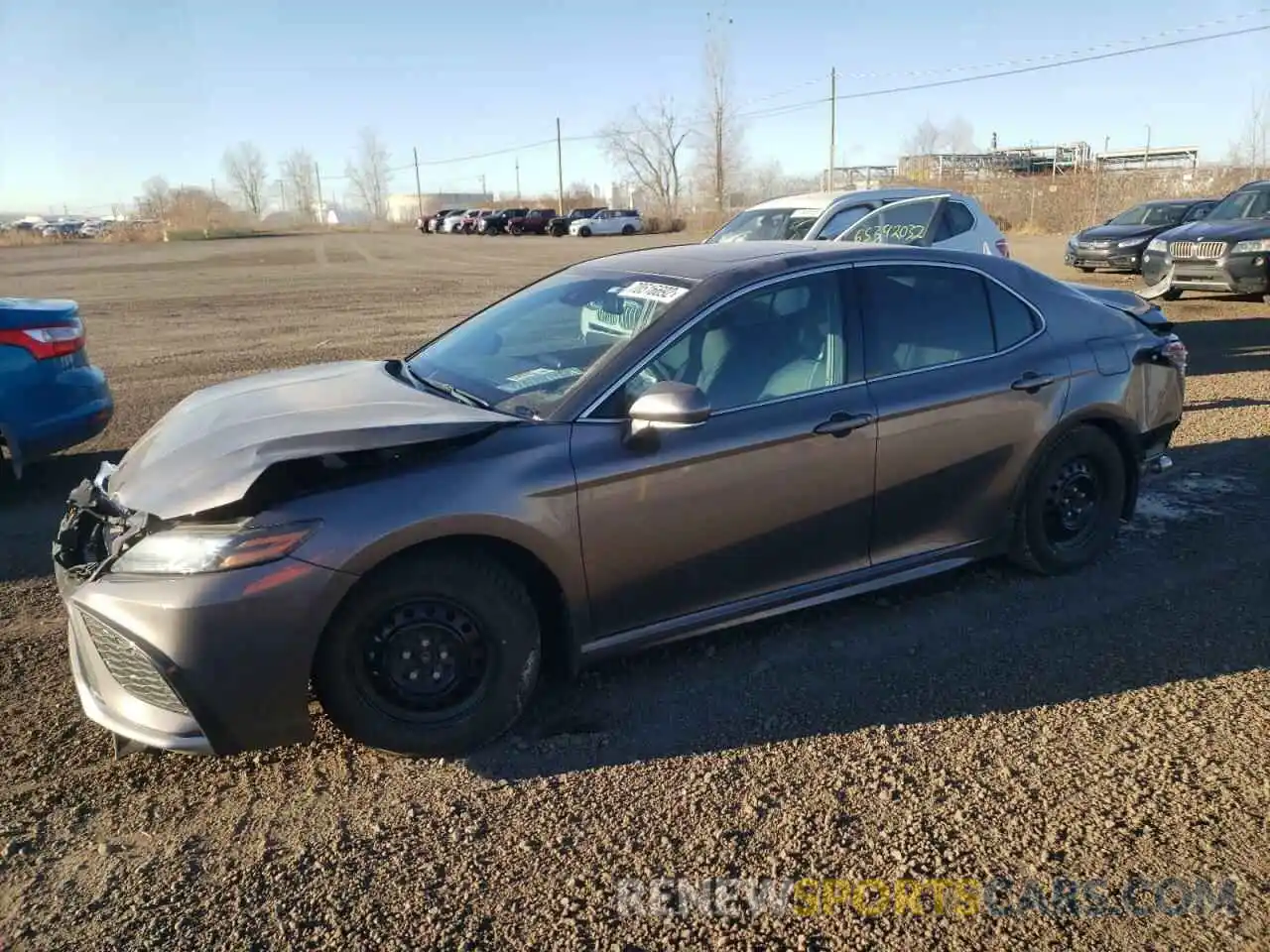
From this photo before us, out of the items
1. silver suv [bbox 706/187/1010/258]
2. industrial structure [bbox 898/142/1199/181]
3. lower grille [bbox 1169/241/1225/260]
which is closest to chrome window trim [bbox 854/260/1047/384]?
silver suv [bbox 706/187/1010/258]

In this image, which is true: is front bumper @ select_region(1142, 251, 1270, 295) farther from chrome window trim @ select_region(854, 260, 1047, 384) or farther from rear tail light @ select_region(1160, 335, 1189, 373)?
chrome window trim @ select_region(854, 260, 1047, 384)

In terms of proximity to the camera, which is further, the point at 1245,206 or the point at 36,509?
the point at 1245,206

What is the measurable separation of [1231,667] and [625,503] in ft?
8.07

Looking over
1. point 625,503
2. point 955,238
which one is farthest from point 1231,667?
point 955,238

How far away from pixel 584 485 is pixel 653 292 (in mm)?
991

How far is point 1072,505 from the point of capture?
4.64 meters

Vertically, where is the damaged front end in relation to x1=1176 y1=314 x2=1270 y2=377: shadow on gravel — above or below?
above

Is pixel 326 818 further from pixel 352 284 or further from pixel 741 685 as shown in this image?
pixel 352 284

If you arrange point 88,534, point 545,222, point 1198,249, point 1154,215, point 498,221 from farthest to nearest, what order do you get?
1. point 498,221
2. point 545,222
3. point 1154,215
4. point 1198,249
5. point 88,534

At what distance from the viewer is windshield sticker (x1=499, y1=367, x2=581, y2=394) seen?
3.68m

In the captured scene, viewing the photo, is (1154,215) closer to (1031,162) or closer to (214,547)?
(214,547)

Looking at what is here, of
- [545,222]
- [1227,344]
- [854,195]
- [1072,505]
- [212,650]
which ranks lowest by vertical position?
[1227,344]

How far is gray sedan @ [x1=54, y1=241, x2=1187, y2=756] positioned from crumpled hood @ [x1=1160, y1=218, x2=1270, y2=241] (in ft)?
33.6

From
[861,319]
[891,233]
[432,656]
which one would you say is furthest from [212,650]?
[891,233]
